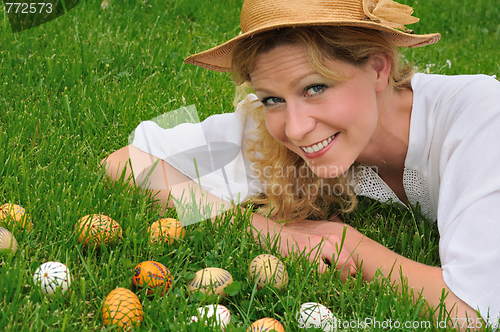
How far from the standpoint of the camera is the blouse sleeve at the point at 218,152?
296cm

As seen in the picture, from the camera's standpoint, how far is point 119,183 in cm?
275

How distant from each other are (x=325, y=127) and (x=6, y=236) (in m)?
1.46

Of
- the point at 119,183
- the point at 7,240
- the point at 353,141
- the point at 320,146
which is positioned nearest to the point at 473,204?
the point at 353,141

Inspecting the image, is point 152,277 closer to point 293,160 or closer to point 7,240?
point 7,240

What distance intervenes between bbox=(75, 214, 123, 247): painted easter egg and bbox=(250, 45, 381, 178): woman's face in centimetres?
89

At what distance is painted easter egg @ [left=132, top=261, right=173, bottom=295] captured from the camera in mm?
1980

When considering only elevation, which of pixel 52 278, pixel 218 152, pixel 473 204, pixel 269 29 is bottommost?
pixel 52 278

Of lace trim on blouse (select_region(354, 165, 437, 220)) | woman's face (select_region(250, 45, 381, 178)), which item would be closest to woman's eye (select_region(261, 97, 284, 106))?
woman's face (select_region(250, 45, 381, 178))

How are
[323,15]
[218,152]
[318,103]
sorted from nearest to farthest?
1. [323,15]
2. [318,103]
3. [218,152]

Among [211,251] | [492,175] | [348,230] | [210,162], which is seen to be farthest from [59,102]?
[492,175]

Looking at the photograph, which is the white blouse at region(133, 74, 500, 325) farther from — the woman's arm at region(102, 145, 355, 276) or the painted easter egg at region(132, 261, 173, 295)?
the painted easter egg at region(132, 261, 173, 295)

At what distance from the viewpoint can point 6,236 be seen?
2076 mm

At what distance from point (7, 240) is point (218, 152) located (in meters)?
1.30

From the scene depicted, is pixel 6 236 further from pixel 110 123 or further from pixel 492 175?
pixel 492 175
